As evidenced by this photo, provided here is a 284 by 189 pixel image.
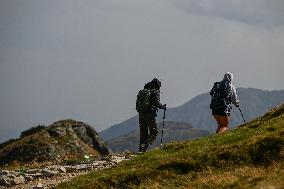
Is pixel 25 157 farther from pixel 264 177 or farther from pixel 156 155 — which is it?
pixel 264 177

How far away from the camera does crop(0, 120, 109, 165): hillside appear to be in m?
45.6

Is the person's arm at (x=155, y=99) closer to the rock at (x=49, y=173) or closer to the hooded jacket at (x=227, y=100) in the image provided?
the hooded jacket at (x=227, y=100)

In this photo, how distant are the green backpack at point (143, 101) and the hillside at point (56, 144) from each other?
17273 mm

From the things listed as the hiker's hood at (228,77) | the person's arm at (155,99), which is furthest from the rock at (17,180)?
the hiker's hood at (228,77)

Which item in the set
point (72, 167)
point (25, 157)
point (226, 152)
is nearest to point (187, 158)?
point (226, 152)

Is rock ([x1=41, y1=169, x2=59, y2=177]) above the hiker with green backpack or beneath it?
beneath

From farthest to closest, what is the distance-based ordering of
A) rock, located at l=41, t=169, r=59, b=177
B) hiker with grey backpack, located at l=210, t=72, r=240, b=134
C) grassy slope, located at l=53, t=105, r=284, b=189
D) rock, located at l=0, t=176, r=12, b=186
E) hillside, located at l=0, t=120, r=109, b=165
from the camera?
hillside, located at l=0, t=120, r=109, b=165 → hiker with grey backpack, located at l=210, t=72, r=240, b=134 → rock, located at l=41, t=169, r=59, b=177 → rock, located at l=0, t=176, r=12, b=186 → grassy slope, located at l=53, t=105, r=284, b=189

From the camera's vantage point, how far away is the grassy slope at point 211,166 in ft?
53.0

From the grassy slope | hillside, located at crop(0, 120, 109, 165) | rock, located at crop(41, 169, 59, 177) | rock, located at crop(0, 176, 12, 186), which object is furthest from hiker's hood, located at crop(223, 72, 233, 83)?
hillside, located at crop(0, 120, 109, 165)

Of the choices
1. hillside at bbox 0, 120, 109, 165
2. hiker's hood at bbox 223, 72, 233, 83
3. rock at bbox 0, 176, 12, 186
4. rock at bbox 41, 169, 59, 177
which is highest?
hiker's hood at bbox 223, 72, 233, 83

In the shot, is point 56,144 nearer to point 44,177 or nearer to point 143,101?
point 143,101

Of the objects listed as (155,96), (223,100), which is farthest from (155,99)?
(223,100)

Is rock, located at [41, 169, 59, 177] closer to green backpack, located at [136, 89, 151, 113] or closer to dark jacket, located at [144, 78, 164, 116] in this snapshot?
green backpack, located at [136, 89, 151, 113]

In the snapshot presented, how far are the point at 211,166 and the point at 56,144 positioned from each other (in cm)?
3190
